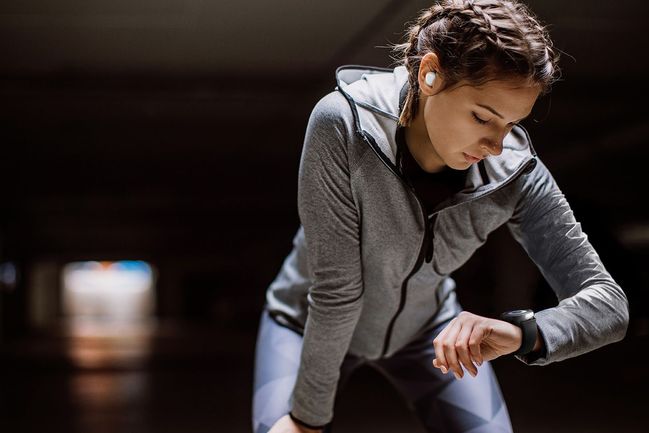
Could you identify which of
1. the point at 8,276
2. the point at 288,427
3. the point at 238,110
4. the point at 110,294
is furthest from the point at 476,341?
the point at 110,294

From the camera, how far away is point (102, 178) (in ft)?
34.2

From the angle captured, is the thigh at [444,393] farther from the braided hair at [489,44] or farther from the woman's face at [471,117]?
the braided hair at [489,44]

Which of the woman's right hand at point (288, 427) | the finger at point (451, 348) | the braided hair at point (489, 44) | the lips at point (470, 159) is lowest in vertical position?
the woman's right hand at point (288, 427)

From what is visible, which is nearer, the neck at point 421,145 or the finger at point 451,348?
the finger at point 451,348

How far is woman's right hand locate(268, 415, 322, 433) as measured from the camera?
1.46 meters

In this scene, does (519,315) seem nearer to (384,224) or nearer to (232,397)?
(384,224)

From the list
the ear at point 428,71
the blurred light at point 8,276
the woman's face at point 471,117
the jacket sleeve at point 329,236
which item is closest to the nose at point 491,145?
the woman's face at point 471,117

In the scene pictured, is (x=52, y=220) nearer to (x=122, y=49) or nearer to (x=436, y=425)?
(x=122, y=49)

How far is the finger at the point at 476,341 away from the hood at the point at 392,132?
0.29 metres

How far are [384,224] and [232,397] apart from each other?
182 inches

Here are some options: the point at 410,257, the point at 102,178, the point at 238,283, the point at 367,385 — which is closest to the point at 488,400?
the point at 410,257

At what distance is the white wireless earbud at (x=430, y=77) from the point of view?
123 centimetres

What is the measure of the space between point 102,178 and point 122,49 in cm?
566

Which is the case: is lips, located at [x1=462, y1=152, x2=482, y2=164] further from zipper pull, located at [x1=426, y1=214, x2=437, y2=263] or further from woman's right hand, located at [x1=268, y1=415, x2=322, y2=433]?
woman's right hand, located at [x1=268, y1=415, x2=322, y2=433]
